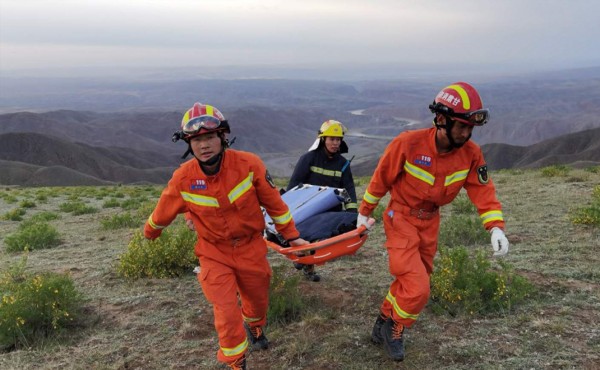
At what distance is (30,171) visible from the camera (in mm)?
95438

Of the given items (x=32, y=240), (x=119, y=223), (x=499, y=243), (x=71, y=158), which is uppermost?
(x=499, y=243)

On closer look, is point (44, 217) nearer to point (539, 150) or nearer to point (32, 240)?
point (32, 240)

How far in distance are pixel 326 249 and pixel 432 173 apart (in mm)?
1336

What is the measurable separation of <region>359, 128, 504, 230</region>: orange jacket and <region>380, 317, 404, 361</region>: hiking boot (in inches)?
47.0

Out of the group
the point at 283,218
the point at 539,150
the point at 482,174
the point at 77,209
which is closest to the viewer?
the point at 482,174

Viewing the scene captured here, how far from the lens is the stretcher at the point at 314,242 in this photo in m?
4.64

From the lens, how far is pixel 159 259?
6.95m

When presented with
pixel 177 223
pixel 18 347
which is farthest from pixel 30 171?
pixel 18 347

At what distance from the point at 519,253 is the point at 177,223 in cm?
845

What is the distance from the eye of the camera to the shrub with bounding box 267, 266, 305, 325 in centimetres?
531

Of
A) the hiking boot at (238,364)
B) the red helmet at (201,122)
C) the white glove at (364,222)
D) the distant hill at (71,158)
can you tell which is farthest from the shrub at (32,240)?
the distant hill at (71,158)

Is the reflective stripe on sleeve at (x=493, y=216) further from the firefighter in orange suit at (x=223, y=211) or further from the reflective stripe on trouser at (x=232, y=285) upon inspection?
the reflective stripe on trouser at (x=232, y=285)

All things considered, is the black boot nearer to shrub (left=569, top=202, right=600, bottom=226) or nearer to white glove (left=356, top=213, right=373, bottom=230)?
white glove (left=356, top=213, right=373, bottom=230)

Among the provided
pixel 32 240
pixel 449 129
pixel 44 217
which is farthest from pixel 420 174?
pixel 44 217
